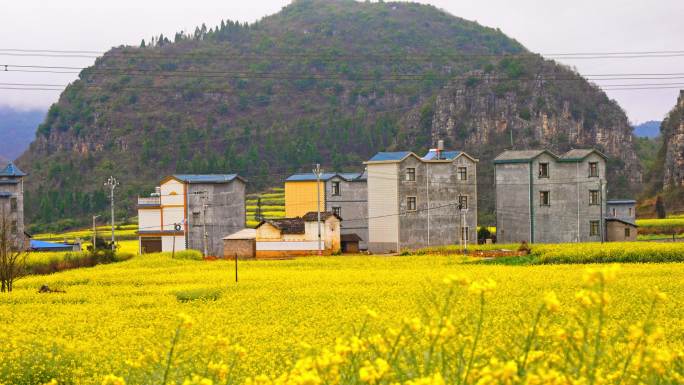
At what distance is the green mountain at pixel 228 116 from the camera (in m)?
129

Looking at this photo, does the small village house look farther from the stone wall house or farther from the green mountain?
the green mountain

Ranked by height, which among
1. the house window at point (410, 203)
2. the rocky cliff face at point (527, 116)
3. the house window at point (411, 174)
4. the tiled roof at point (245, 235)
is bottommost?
the tiled roof at point (245, 235)

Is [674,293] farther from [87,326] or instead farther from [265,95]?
[265,95]

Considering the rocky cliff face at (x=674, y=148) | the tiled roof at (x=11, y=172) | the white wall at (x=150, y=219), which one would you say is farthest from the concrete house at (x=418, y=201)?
the rocky cliff face at (x=674, y=148)

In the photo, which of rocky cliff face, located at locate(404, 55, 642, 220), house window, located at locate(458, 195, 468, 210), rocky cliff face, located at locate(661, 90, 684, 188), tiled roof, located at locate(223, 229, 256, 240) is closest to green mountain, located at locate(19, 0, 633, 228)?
rocky cliff face, located at locate(404, 55, 642, 220)

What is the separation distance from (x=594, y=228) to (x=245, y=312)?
1653 inches

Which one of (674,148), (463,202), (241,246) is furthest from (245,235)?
(674,148)

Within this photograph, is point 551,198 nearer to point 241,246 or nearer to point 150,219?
point 241,246

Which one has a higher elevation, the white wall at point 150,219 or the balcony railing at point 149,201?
the balcony railing at point 149,201

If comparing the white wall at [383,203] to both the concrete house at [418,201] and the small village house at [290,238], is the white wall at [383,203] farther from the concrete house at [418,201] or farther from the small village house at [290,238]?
the small village house at [290,238]

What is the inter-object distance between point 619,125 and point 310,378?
135 meters

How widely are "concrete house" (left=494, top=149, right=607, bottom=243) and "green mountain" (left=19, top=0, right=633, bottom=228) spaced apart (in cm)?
6173

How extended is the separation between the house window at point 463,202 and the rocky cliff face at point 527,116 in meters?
58.4

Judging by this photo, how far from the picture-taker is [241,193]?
72.5 m
